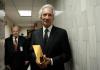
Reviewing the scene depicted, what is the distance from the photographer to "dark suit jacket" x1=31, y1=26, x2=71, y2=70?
1922 mm

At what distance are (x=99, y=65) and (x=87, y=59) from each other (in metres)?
0.26

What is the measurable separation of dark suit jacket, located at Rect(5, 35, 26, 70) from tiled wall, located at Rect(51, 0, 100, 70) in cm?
139

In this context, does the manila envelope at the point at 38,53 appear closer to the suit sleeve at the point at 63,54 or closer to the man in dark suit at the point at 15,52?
the suit sleeve at the point at 63,54

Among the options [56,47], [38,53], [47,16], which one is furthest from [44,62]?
[47,16]

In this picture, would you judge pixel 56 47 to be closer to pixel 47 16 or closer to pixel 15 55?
pixel 47 16

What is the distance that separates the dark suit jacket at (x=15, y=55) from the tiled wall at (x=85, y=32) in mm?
1388

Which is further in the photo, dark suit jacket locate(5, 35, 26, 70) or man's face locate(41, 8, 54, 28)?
dark suit jacket locate(5, 35, 26, 70)

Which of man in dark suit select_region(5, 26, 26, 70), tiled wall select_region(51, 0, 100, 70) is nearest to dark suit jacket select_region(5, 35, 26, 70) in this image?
man in dark suit select_region(5, 26, 26, 70)

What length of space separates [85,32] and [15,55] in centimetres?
194

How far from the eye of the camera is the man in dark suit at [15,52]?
10.5ft

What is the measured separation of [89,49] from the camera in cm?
153

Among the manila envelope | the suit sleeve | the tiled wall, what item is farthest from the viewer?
the suit sleeve

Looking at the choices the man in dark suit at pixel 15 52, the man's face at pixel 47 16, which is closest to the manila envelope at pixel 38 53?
the man's face at pixel 47 16

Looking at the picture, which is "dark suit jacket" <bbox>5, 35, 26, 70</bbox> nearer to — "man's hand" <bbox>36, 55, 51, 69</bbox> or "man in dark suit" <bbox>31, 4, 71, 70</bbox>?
"man in dark suit" <bbox>31, 4, 71, 70</bbox>
